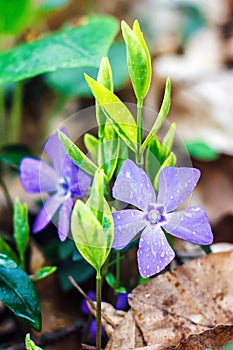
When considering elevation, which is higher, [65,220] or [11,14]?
[11,14]

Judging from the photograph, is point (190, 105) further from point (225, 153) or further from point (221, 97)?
point (225, 153)

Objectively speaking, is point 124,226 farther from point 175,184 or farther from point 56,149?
point 56,149

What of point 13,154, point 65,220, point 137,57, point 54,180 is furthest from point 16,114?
point 137,57

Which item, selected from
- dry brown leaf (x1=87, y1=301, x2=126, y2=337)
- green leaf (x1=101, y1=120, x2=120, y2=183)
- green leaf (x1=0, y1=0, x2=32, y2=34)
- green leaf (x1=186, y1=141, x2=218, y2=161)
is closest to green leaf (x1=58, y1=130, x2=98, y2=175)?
green leaf (x1=101, y1=120, x2=120, y2=183)

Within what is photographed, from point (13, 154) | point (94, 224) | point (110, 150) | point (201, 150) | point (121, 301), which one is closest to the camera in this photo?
point (94, 224)

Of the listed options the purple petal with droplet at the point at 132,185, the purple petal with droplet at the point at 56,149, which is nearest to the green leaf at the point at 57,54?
the purple petal with droplet at the point at 56,149

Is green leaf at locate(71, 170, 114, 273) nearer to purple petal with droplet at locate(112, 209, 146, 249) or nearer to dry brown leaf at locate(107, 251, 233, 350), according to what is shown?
purple petal with droplet at locate(112, 209, 146, 249)
